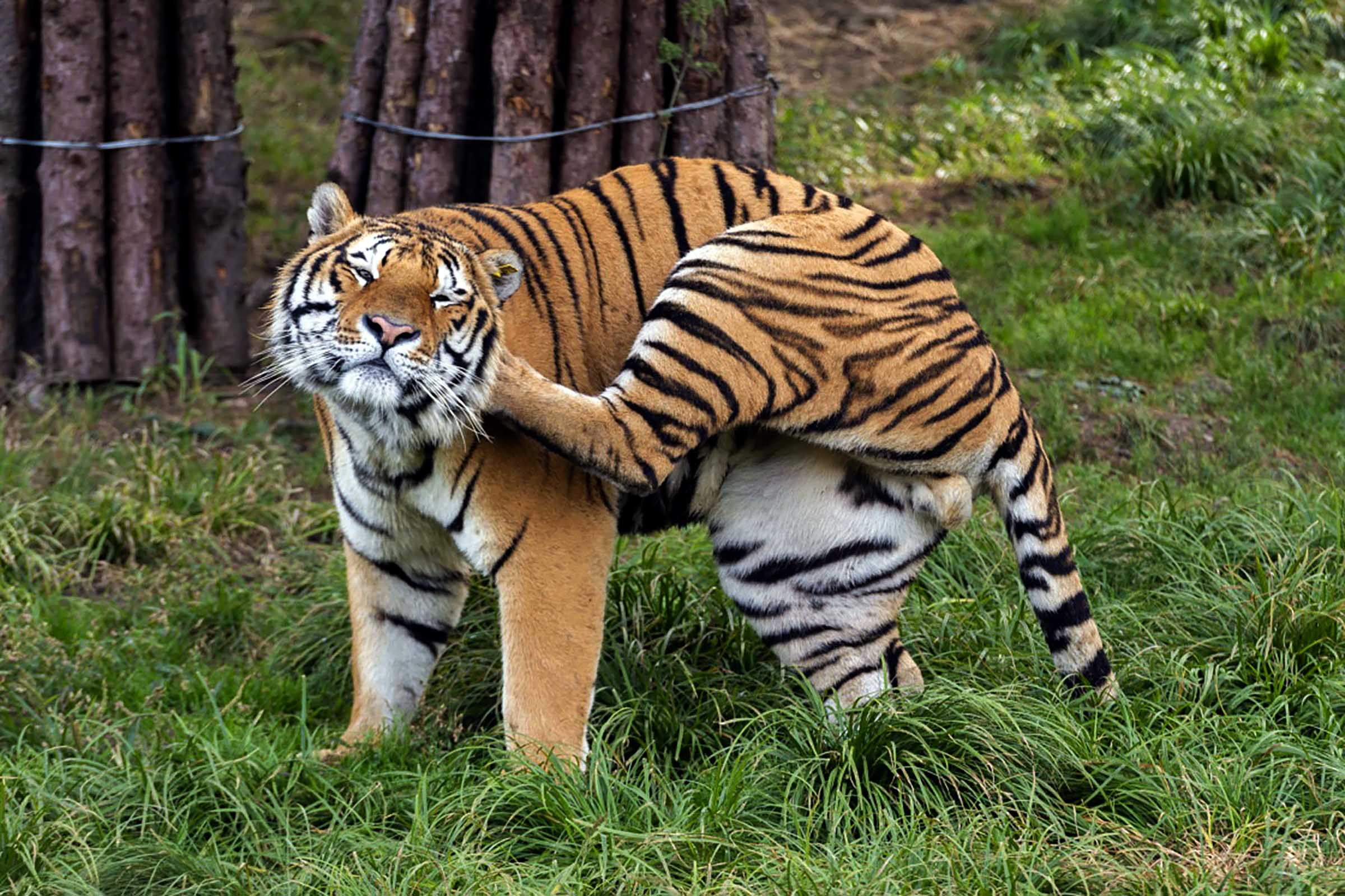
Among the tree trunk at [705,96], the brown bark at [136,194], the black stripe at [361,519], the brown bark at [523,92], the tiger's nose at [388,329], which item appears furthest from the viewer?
the brown bark at [136,194]

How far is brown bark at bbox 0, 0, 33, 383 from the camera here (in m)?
5.80

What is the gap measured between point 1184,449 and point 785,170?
2746mm

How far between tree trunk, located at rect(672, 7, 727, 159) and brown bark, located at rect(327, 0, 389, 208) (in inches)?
47.7

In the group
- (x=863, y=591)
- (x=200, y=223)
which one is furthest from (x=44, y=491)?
(x=863, y=591)

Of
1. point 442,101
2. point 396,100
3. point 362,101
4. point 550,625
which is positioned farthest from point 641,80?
point 550,625

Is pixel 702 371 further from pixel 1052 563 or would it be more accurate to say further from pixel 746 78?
pixel 746 78

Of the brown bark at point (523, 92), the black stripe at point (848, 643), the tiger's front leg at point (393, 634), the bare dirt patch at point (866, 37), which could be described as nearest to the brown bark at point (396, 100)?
the brown bark at point (523, 92)

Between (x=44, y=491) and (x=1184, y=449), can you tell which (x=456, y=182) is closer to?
(x=44, y=491)

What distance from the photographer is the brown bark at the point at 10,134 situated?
5.80 meters

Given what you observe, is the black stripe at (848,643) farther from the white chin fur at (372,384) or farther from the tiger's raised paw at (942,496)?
the white chin fur at (372,384)

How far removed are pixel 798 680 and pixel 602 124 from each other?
2466 mm

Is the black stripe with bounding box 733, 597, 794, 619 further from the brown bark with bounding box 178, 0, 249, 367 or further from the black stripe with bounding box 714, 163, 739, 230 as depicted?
the brown bark with bounding box 178, 0, 249, 367

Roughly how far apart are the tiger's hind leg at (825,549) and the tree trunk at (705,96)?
2056 mm

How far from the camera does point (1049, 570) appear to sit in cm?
373
